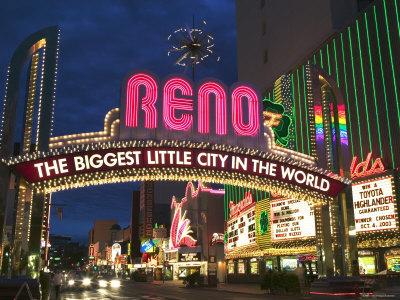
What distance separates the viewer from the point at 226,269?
54344 mm

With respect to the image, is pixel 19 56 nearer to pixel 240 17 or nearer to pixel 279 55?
pixel 279 55

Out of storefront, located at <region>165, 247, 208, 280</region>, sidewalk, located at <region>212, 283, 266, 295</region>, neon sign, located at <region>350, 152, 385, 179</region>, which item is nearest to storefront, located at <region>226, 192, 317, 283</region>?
sidewalk, located at <region>212, 283, 266, 295</region>

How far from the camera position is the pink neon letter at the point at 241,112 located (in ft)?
67.1

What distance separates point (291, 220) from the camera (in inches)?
1423

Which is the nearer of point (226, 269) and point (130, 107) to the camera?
point (130, 107)

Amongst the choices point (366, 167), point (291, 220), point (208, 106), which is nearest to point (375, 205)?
point (366, 167)

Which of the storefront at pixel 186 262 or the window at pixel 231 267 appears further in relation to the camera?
the storefront at pixel 186 262

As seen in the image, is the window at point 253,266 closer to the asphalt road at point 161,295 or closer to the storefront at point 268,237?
the storefront at point 268,237

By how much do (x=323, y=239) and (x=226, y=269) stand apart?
3472 cm

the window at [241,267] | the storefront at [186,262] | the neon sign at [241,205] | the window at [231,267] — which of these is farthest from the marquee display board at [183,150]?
the storefront at [186,262]

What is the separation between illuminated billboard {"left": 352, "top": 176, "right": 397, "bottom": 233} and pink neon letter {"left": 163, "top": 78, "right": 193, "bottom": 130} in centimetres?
1470

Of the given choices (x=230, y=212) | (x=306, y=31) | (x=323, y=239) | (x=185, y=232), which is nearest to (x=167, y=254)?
(x=185, y=232)

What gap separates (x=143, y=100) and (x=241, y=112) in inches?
169

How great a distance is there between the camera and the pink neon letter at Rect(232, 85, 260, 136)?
2045 cm
